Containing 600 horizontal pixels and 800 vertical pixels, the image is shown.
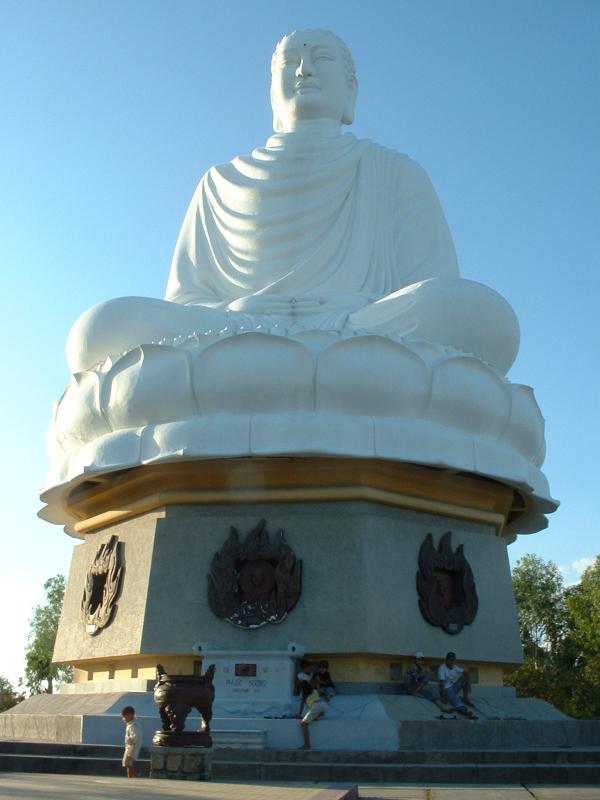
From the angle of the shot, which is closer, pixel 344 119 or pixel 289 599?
pixel 289 599

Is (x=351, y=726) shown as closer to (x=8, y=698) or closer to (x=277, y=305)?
(x=277, y=305)

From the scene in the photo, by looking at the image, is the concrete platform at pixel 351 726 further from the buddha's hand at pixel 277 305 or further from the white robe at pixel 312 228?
the white robe at pixel 312 228

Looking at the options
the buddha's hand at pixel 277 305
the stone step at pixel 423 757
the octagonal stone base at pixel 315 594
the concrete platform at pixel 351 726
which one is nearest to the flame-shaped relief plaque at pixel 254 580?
the octagonal stone base at pixel 315 594

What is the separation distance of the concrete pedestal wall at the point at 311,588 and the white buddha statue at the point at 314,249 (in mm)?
Answer: 2129

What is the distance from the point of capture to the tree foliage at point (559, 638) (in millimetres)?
25812

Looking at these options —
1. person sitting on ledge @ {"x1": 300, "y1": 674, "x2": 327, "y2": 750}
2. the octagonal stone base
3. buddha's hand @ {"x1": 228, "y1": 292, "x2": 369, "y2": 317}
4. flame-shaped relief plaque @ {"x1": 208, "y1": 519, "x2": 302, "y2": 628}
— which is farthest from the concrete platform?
buddha's hand @ {"x1": 228, "y1": 292, "x2": 369, "y2": 317}

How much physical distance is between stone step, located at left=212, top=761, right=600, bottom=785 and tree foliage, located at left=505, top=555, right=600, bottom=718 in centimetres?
1692

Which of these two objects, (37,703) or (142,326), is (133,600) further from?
(142,326)

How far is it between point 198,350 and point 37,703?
169 inches

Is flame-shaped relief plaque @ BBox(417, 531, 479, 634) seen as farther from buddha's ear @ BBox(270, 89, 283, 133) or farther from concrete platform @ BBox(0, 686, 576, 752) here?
buddha's ear @ BBox(270, 89, 283, 133)

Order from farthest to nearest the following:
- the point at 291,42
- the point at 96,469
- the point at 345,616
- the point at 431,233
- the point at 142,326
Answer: the point at 291,42
the point at 431,233
the point at 142,326
the point at 96,469
the point at 345,616

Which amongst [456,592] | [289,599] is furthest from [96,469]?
[456,592]

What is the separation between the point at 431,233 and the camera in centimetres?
1412

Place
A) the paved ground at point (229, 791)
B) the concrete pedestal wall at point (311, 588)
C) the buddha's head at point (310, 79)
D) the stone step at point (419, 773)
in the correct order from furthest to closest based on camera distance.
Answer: the buddha's head at point (310, 79)
the concrete pedestal wall at point (311, 588)
the stone step at point (419, 773)
the paved ground at point (229, 791)
